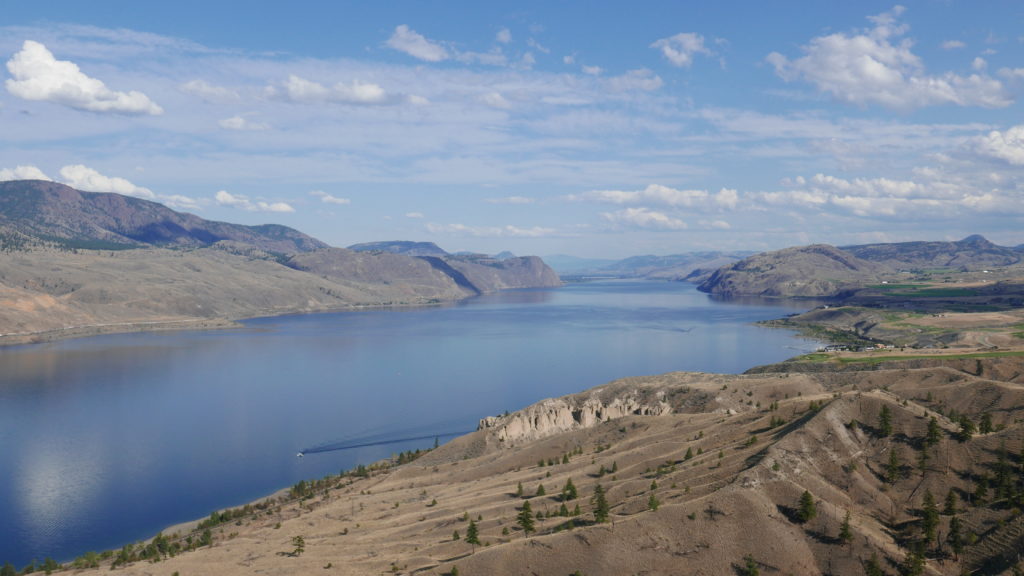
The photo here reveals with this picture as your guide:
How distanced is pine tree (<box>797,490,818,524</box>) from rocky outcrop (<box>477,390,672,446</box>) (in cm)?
4605

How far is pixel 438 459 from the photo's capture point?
9194 cm

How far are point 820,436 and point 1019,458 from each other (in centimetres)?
1247

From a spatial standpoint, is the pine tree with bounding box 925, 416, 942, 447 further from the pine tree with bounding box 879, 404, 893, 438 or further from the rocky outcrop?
the rocky outcrop

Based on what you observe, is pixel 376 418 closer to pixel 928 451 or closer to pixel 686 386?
pixel 686 386

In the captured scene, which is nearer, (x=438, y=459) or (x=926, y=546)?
(x=926, y=546)

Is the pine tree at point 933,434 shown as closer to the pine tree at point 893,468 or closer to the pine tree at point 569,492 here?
the pine tree at point 893,468

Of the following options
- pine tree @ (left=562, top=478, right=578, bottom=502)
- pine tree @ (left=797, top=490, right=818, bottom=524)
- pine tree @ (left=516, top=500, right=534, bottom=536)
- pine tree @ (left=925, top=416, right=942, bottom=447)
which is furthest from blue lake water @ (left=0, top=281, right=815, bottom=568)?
pine tree @ (left=925, top=416, right=942, bottom=447)

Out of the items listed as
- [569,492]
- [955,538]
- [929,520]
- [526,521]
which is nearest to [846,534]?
[929,520]

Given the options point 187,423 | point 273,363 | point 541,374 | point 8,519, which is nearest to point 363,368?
point 273,363

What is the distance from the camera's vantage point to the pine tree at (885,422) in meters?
Answer: 54.3

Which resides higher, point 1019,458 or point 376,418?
point 1019,458

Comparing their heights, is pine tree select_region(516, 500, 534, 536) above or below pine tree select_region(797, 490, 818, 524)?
below

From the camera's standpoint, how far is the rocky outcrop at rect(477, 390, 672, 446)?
94.1 metres

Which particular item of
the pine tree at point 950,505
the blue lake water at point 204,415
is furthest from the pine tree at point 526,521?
the blue lake water at point 204,415
